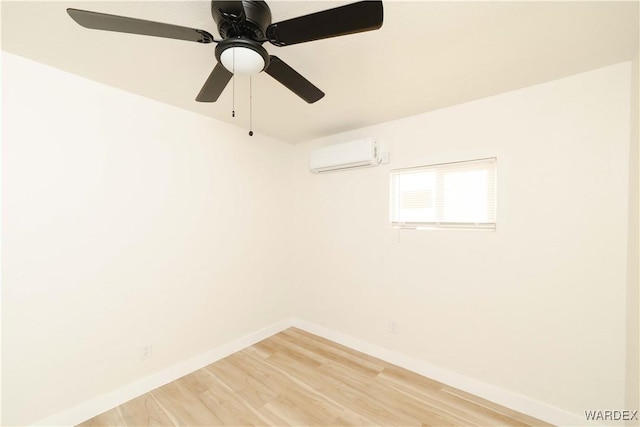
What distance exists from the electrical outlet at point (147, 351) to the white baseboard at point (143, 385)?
168 millimetres

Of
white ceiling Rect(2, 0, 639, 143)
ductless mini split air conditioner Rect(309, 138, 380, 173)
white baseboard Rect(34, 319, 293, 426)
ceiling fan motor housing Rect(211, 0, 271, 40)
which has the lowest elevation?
white baseboard Rect(34, 319, 293, 426)

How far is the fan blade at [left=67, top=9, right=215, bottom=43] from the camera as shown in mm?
975

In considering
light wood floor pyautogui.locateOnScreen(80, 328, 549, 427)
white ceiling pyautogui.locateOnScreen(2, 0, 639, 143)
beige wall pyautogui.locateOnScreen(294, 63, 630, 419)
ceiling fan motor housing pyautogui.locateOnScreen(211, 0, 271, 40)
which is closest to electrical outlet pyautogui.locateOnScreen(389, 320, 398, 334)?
beige wall pyautogui.locateOnScreen(294, 63, 630, 419)

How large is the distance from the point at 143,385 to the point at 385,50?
2.98 metres

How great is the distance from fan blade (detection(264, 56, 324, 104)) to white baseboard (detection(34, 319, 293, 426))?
2.47 meters

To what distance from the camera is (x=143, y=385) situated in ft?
6.82

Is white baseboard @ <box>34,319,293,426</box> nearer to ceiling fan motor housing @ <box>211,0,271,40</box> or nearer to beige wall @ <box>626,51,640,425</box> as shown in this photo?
ceiling fan motor housing @ <box>211,0,271,40</box>

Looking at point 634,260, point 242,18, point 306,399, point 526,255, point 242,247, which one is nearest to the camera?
point 242,18

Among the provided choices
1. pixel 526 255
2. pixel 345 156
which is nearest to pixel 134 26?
pixel 345 156

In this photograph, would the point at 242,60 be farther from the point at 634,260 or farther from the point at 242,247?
the point at 634,260

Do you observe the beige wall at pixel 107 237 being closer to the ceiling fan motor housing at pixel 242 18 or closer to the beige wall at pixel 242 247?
the beige wall at pixel 242 247

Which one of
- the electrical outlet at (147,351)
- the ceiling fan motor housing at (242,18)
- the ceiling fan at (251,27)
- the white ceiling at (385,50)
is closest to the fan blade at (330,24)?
the ceiling fan at (251,27)

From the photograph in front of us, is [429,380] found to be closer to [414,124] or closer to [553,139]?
[553,139]

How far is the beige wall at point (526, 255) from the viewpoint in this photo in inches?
65.2
